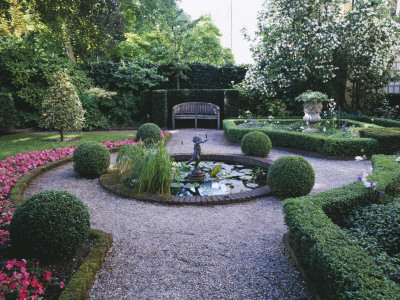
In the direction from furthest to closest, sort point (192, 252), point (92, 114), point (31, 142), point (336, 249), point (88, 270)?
point (92, 114) → point (31, 142) → point (192, 252) → point (88, 270) → point (336, 249)

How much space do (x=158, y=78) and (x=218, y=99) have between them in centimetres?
308

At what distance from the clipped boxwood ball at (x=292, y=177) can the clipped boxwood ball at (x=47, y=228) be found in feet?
9.46

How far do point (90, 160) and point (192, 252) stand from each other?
328cm

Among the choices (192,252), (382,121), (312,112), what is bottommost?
(192,252)

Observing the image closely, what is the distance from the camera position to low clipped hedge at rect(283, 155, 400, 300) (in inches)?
73.5

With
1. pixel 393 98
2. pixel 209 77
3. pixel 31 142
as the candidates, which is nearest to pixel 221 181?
pixel 31 142

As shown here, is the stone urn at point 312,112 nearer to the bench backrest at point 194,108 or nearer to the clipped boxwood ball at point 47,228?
the bench backrest at point 194,108

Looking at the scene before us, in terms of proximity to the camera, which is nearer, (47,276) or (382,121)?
(47,276)

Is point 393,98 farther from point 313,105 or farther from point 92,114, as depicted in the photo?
point 92,114

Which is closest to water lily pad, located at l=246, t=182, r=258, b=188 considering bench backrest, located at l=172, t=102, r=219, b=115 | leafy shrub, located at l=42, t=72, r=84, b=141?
leafy shrub, located at l=42, t=72, r=84, b=141

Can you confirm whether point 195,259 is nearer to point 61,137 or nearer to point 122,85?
point 61,137

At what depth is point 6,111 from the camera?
9.67 metres

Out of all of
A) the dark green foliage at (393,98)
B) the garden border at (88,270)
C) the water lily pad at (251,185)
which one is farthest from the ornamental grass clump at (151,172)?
the dark green foliage at (393,98)

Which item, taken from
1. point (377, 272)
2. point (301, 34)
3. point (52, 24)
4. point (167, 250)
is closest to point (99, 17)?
point (52, 24)
